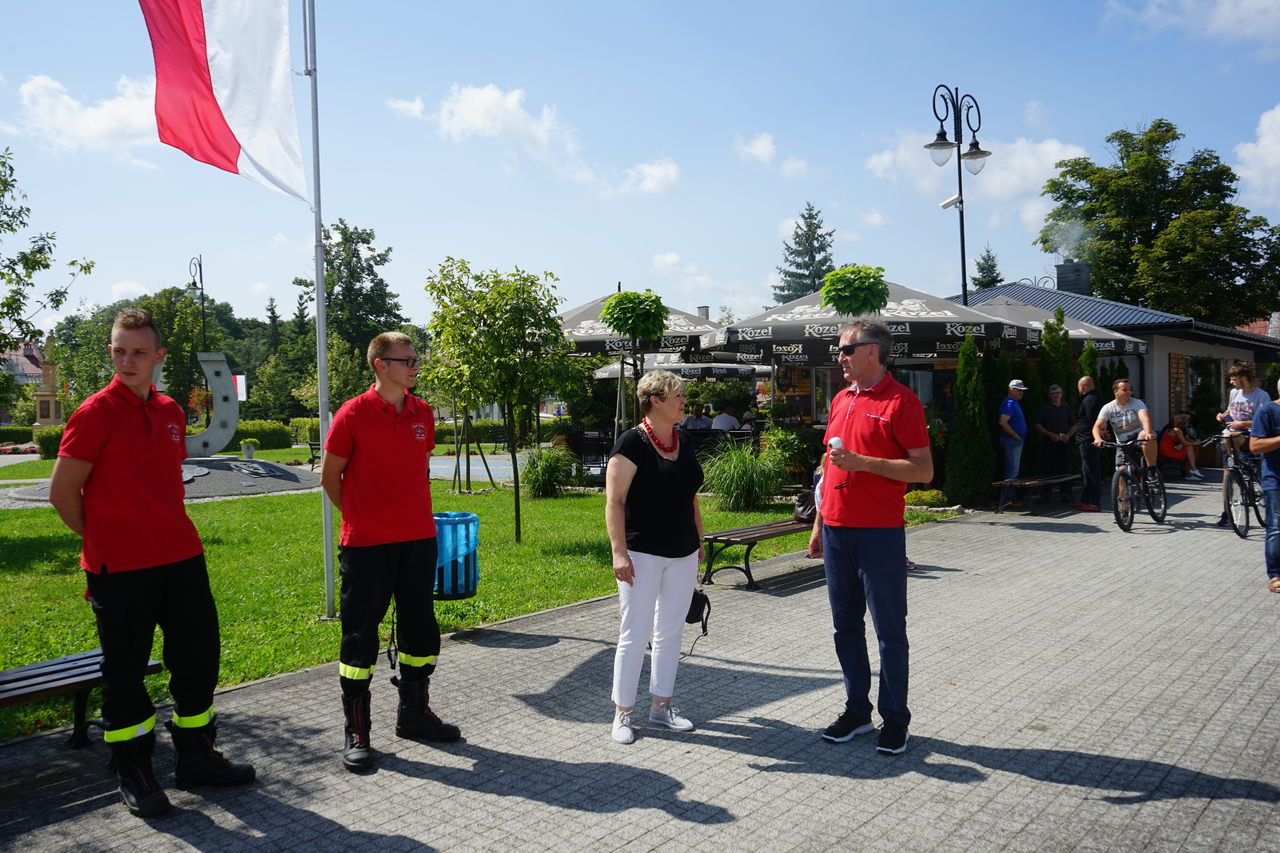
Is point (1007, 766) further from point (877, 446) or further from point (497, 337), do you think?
point (497, 337)

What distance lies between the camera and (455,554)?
6.36 m

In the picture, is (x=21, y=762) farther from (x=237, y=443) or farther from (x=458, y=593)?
(x=237, y=443)

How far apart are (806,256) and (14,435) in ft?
196

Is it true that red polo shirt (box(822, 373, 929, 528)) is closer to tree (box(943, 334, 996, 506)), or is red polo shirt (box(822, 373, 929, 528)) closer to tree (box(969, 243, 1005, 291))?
tree (box(943, 334, 996, 506))

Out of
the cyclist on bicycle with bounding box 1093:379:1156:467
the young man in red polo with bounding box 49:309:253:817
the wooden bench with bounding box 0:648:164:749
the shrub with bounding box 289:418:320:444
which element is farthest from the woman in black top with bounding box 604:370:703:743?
the shrub with bounding box 289:418:320:444

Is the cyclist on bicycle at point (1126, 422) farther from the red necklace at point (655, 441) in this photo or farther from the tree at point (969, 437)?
the red necklace at point (655, 441)

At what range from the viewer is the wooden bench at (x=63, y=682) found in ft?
14.0

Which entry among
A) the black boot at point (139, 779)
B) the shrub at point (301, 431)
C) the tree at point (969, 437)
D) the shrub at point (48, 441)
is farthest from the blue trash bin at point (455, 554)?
the shrub at point (301, 431)

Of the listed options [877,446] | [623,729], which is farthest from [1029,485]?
[623,729]

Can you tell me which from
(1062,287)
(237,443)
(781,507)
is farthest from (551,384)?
(237,443)

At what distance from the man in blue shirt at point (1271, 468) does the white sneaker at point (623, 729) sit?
5.68 meters

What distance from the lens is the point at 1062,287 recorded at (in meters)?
31.2

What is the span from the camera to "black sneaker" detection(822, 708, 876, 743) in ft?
15.3

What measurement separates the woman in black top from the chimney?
29.6 meters
